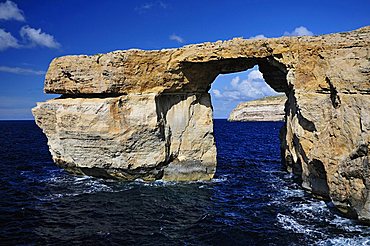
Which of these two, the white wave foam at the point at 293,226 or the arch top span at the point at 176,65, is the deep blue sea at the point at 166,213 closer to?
the white wave foam at the point at 293,226

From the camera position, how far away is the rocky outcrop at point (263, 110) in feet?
400

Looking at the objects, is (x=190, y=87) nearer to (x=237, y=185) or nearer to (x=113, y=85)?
(x=113, y=85)

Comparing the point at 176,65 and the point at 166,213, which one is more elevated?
the point at 176,65

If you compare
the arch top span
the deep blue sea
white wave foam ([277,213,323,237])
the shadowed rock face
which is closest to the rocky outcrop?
Answer: the shadowed rock face

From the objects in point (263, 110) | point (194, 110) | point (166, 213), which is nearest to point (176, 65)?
point (194, 110)

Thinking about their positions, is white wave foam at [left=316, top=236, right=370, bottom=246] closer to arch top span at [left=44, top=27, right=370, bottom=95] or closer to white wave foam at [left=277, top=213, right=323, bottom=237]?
white wave foam at [left=277, top=213, right=323, bottom=237]

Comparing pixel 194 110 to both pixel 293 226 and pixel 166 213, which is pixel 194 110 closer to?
pixel 166 213

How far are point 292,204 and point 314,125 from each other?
4.64 metres

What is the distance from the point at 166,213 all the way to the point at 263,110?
11501cm

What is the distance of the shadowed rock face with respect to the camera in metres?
15.2

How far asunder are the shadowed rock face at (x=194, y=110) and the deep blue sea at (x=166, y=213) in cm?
131

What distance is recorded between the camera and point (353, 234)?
45.9 feet

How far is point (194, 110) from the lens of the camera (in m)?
24.6

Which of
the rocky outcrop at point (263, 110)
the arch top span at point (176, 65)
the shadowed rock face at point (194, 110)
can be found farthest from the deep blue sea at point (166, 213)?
the rocky outcrop at point (263, 110)
